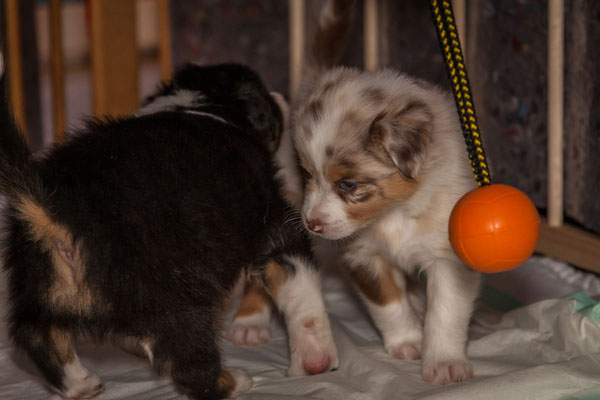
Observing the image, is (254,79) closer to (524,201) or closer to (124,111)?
(524,201)

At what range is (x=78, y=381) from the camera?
200 centimetres

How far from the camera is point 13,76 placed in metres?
3.96

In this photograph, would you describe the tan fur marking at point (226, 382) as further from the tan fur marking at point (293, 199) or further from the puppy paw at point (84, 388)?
the tan fur marking at point (293, 199)

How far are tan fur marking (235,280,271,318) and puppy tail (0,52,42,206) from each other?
1072 mm

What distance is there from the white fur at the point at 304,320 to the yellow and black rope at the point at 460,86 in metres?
0.61

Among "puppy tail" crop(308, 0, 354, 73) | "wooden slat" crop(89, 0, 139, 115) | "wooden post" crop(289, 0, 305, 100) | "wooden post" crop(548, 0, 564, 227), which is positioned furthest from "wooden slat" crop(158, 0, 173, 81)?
"wooden post" crop(548, 0, 564, 227)

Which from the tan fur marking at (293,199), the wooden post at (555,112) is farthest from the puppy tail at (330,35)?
the wooden post at (555,112)

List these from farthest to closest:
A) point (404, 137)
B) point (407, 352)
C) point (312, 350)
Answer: point (407, 352)
point (312, 350)
point (404, 137)

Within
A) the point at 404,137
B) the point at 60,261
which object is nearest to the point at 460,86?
the point at 404,137

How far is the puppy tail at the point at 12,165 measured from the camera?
1.72 metres

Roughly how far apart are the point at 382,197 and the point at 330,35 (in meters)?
0.93

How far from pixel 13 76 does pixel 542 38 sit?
2.62 meters

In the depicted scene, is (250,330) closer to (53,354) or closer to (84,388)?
(84,388)

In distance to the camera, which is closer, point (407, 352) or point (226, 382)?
point (226, 382)
